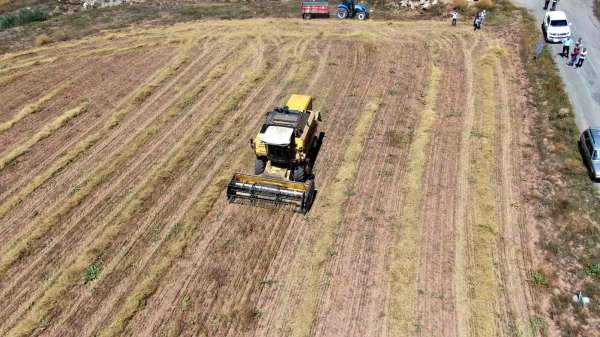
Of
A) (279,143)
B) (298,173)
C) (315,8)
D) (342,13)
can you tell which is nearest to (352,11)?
(342,13)

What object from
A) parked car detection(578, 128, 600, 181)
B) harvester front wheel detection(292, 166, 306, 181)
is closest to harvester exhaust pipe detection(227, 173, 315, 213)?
harvester front wheel detection(292, 166, 306, 181)

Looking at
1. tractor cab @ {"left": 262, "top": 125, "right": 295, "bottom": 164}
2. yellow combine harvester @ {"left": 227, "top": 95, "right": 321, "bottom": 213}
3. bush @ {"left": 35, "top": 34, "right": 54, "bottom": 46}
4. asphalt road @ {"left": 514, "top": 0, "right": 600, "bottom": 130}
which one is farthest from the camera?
bush @ {"left": 35, "top": 34, "right": 54, "bottom": 46}

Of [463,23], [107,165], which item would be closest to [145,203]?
[107,165]

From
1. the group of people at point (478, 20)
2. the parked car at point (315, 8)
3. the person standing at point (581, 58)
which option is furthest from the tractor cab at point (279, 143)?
the group of people at point (478, 20)

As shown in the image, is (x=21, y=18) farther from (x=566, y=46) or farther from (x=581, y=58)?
(x=581, y=58)

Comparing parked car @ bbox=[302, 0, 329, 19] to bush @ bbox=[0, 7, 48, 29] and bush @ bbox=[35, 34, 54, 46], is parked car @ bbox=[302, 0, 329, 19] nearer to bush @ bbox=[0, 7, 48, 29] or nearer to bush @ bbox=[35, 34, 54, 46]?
bush @ bbox=[35, 34, 54, 46]

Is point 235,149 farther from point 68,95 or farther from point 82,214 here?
point 68,95

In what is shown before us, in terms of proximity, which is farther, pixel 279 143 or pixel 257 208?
pixel 257 208
